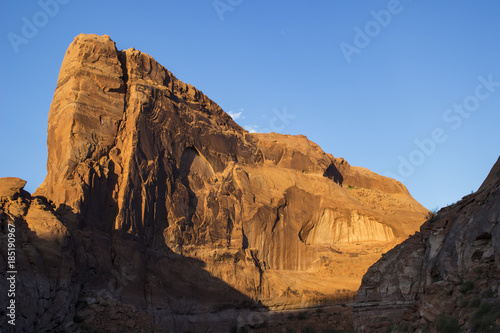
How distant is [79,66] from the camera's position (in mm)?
43656

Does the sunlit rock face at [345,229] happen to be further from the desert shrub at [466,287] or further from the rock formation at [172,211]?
the desert shrub at [466,287]

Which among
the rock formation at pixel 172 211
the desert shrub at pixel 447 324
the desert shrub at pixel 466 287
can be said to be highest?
the rock formation at pixel 172 211

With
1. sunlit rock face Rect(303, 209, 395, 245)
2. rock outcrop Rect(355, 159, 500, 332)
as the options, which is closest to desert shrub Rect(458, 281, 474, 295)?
rock outcrop Rect(355, 159, 500, 332)

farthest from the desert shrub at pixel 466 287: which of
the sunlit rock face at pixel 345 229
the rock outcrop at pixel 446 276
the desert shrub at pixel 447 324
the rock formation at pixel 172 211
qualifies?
the sunlit rock face at pixel 345 229

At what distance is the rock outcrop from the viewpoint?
706 inches

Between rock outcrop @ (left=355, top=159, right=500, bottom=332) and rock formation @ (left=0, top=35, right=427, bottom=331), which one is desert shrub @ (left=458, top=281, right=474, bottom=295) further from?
rock formation @ (left=0, top=35, right=427, bottom=331)

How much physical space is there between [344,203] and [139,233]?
76.5ft

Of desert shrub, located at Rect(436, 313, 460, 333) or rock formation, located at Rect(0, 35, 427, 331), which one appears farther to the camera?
rock formation, located at Rect(0, 35, 427, 331)

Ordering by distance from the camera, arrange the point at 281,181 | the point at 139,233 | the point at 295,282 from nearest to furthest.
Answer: the point at 139,233 → the point at 295,282 → the point at 281,181

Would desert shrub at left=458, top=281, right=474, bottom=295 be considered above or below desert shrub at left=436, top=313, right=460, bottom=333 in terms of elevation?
above

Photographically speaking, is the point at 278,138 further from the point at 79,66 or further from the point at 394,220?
the point at 79,66

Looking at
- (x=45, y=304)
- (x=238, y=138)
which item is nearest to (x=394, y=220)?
(x=238, y=138)

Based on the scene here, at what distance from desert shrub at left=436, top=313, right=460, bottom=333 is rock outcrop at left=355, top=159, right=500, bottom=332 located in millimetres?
30

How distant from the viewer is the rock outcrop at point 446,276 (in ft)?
58.9
